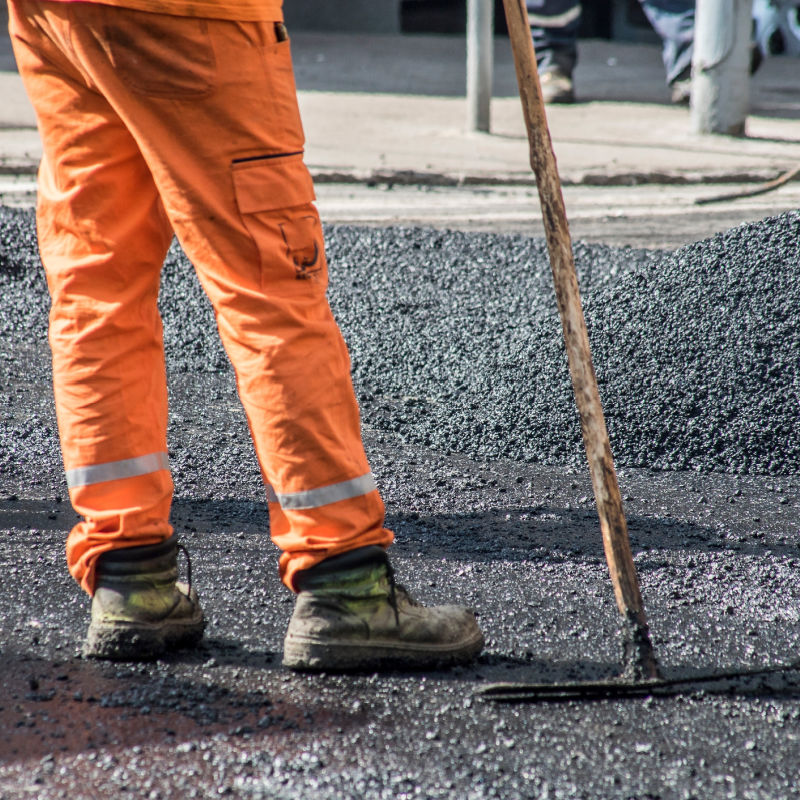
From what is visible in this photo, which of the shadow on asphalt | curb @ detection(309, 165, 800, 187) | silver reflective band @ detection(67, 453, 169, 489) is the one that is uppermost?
silver reflective band @ detection(67, 453, 169, 489)

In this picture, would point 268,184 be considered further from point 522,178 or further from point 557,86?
point 557,86

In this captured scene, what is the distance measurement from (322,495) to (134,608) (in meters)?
0.47

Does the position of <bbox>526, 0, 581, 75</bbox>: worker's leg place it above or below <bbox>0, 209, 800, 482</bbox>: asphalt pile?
above

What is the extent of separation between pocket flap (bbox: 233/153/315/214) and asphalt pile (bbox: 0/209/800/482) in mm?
1627

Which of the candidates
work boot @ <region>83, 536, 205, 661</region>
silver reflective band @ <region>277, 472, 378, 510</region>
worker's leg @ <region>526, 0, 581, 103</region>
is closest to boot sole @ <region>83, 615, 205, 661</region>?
work boot @ <region>83, 536, 205, 661</region>

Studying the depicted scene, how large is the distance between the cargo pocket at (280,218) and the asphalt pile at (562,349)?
1.57 metres

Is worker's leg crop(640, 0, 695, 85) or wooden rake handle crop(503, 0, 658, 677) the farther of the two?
worker's leg crop(640, 0, 695, 85)

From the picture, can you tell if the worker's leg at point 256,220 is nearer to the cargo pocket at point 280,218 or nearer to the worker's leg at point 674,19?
the cargo pocket at point 280,218

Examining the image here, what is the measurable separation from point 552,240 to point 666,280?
6.80 feet

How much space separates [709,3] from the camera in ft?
23.5

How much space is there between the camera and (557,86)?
890cm

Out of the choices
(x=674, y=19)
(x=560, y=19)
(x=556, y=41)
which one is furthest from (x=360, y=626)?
(x=674, y=19)

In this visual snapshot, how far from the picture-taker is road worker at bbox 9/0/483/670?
Result: 198cm

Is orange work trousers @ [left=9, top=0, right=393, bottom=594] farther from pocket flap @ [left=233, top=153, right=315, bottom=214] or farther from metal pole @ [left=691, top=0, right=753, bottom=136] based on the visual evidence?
metal pole @ [left=691, top=0, right=753, bottom=136]
